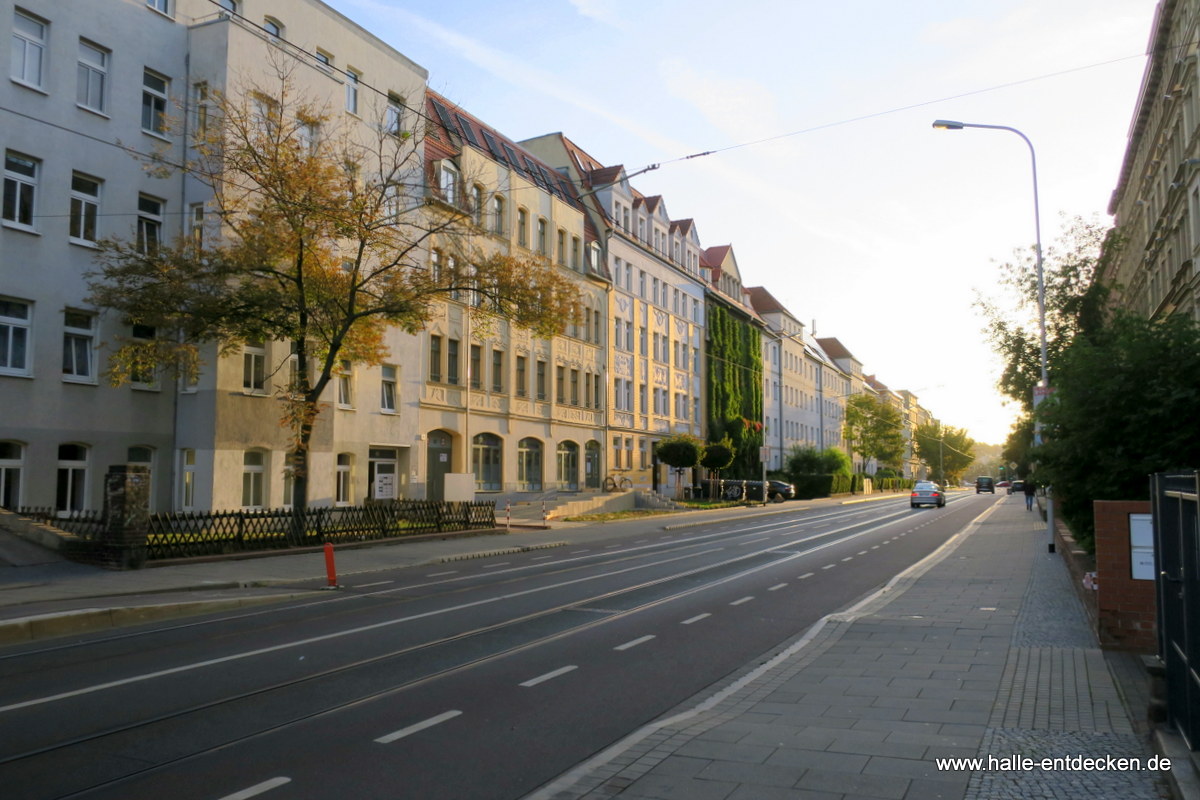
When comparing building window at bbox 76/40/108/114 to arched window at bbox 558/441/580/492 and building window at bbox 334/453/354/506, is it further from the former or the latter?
arched window at bbox 558/441/580/492

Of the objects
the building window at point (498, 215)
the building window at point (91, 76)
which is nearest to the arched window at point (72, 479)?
the building window at point (91, 76)

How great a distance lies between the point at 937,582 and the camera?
15.9 meters

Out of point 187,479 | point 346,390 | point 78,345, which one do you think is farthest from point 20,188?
point 346,390

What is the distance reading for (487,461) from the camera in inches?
1594

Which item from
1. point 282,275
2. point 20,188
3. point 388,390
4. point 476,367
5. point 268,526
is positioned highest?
point 20,188

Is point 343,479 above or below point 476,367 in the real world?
below

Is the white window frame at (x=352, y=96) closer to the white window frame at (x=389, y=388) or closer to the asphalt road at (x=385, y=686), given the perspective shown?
the white window frame at (x=389, y=388)

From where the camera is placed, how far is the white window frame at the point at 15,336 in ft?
73.2

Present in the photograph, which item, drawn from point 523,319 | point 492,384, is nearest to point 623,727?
point 523,319

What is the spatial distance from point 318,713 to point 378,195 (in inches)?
761

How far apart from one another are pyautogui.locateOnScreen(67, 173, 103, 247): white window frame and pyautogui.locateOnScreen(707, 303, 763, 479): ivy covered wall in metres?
45.3

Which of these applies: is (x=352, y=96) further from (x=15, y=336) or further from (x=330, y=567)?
(x=330, y=567)

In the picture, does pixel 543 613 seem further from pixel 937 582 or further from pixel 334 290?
pixel 334 290

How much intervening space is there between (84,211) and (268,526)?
990 centimetres
